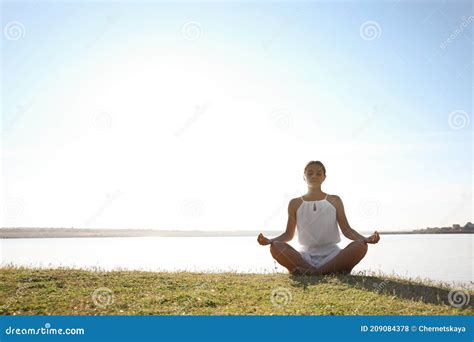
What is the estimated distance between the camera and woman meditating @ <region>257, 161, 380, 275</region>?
359 inches

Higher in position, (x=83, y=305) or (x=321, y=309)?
(x=83, y=305)

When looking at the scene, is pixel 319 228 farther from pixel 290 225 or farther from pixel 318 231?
pixel 290 225

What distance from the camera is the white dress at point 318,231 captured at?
31.2 ft

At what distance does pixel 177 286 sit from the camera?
8.25 m

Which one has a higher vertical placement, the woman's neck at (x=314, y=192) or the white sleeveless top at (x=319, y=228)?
the woman's neck at (x=314, y=192)

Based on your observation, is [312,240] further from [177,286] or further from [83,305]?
[83,305]

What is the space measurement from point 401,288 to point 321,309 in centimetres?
231

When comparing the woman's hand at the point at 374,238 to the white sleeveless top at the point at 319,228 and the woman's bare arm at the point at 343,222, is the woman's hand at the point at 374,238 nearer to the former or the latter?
the woman's bare arm at the point at 343,222

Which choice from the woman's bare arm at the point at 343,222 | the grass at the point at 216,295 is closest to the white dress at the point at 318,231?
the woman's bare arm at the point at 343,222

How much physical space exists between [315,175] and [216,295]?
3.62m

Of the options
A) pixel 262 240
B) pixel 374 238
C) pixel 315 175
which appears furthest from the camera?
pixel 315 175

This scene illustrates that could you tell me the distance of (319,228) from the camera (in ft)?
31.3

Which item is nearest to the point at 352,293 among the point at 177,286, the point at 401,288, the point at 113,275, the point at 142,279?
the point at 401,288

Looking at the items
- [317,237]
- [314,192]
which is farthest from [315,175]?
[317,237]
